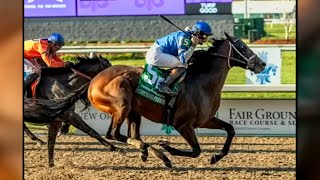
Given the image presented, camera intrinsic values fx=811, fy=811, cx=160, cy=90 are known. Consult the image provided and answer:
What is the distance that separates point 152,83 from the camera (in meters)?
4.33

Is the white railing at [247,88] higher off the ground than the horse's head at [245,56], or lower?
lower

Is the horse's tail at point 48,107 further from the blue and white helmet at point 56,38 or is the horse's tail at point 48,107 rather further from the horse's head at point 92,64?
the blue and white helmet at point 56,38

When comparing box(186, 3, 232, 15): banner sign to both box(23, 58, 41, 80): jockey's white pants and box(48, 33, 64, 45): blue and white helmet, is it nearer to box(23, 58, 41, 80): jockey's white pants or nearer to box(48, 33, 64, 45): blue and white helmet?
box(48, 33, 64, 45): blue and white helmet

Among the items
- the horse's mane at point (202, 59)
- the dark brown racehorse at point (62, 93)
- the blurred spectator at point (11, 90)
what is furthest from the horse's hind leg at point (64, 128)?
the horse's mane at point (202, 59)

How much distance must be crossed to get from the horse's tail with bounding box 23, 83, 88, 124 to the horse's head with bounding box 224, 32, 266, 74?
2.75 ft

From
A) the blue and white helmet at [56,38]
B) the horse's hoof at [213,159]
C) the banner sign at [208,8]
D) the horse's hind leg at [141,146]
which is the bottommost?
the horse's hoof at [213,159]

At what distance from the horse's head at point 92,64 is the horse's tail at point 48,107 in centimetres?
9

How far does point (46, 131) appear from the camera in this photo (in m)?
4.37

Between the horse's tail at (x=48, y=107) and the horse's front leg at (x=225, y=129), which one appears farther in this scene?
the horse's tail at (x=48, y=107)

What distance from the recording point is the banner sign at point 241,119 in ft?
14.0

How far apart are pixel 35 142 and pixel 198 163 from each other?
876mm

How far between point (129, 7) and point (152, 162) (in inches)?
32.5

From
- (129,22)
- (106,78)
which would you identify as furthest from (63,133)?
(129,22)

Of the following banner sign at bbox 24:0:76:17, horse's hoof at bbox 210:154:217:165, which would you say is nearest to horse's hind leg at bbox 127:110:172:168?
horse's hoof at bbox 210:154:217:165
